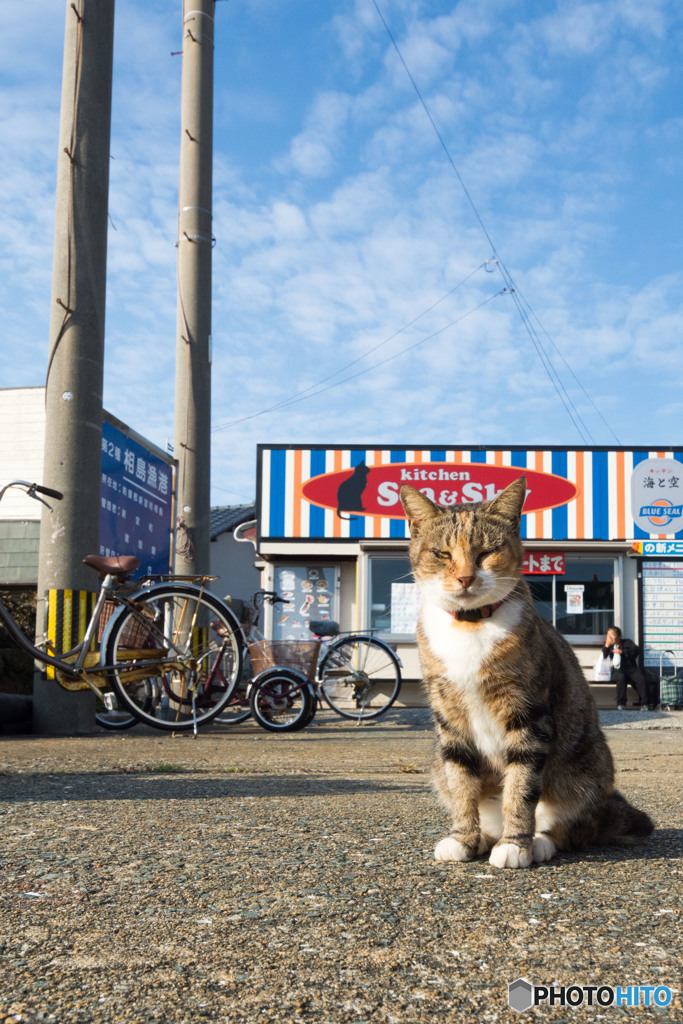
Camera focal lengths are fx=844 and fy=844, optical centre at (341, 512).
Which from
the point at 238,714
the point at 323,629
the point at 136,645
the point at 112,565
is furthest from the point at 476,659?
the point at 323,629

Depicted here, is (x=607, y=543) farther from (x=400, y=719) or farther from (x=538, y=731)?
(x=538, y=731)

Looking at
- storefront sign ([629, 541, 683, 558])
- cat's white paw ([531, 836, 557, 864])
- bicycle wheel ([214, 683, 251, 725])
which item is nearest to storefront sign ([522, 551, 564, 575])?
storefront sign ([629, 541, 683, 558])

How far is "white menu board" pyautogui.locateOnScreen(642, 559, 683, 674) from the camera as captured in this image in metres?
12.6

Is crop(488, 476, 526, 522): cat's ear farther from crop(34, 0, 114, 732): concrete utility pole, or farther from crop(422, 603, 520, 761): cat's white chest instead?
crop(34, 0, 114, 732): concrete utility pole

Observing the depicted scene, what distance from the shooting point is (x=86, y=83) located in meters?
6.66

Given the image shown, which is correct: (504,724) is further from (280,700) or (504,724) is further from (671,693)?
(671,693)

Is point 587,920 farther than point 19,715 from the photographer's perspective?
No

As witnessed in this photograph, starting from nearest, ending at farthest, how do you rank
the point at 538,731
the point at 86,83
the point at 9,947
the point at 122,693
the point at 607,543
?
the point at 9,947, the point at 538,731, the point at 122,693, the point at 86,83, the point at 607,543

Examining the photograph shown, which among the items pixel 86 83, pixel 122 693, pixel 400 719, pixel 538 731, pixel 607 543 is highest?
pixel 86 83

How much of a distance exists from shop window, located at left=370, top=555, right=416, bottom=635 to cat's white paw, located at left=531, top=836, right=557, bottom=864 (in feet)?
33.7

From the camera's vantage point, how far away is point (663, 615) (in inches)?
499

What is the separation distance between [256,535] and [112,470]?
16.9ft

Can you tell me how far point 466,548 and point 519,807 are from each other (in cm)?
71

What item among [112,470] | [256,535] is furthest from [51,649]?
[256,535]
